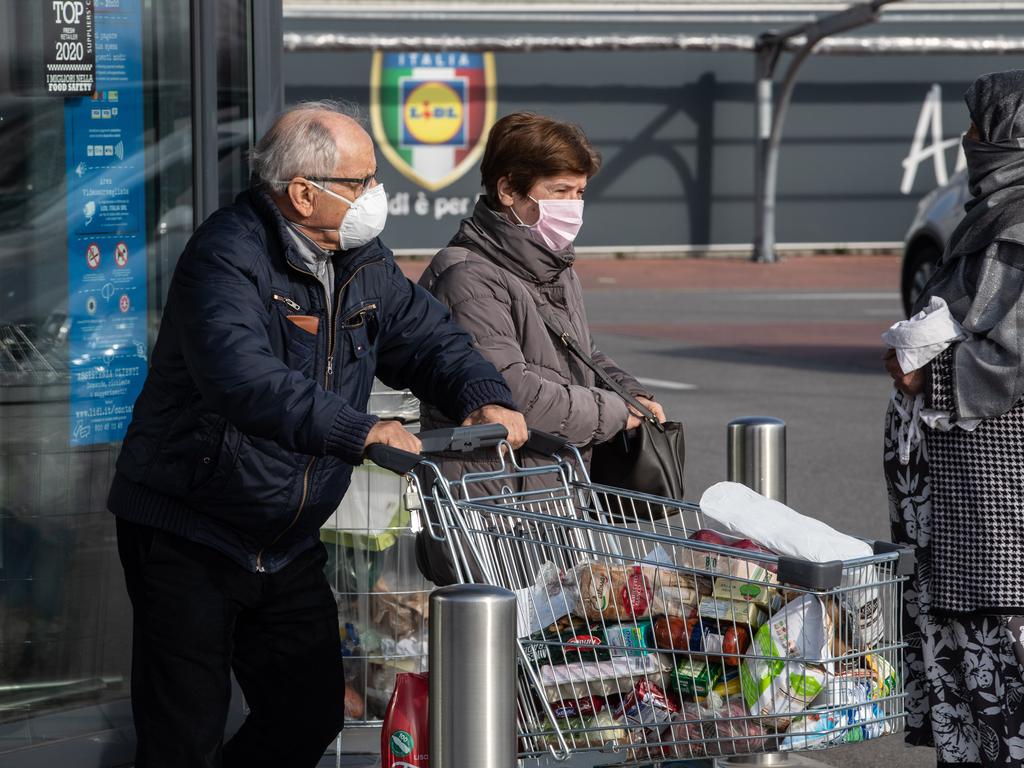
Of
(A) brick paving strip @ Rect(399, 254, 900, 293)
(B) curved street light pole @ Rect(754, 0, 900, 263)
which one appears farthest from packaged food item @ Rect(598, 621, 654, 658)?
(B) curved street light pole @ Rect(754, 0, 900, 263)

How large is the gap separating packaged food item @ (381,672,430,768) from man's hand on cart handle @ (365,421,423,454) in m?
0.61

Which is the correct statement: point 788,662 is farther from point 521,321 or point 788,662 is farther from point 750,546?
point 521,321

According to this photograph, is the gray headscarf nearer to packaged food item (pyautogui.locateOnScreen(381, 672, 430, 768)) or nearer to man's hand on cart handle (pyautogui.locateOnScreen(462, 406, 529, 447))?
man's hand on cart handle (pyautogui.locateOnScreen(462, 406, 529, 447))

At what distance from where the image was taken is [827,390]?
12.1 m

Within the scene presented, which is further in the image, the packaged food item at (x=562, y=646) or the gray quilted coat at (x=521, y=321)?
the gray quilted coat at (x=521, y=321)

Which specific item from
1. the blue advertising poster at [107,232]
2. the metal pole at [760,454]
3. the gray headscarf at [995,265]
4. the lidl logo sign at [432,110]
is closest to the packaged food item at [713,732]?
the gray headscarf at [995,265]

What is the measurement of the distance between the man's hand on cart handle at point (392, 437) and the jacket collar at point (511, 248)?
3.60 ft

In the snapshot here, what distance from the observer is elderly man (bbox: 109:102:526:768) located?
10.6 ft

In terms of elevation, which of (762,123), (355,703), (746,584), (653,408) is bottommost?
(355,703)

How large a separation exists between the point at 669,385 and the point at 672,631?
9.11 m

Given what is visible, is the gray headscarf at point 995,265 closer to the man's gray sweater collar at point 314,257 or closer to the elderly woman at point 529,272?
the elderly woman at point 529,272

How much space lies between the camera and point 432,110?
80.9 ft

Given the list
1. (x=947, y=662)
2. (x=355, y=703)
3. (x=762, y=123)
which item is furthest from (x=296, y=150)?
(x=762, y=123)

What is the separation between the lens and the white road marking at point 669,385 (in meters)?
12.1
